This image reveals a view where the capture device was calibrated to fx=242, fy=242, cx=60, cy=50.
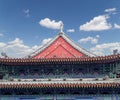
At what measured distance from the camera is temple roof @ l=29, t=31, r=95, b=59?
23016 mm

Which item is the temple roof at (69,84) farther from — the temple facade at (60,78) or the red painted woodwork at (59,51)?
the red painted woodwork at (59,51)

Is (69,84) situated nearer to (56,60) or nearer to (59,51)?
(56,60)

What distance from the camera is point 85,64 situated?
1927 centimetres

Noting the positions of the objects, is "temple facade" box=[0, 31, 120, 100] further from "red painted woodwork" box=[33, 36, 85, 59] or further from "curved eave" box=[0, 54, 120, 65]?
"red painted woodwork" box=[33, 36, 85, 59]

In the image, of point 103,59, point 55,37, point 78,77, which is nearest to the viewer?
point 103,59

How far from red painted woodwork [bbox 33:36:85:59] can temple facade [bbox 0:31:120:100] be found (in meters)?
3.49

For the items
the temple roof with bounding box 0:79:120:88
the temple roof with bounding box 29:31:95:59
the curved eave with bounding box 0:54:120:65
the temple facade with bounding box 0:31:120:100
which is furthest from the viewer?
the temple roof with bounding box 29:31:95:59

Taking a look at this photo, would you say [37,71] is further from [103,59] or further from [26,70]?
[103,59]

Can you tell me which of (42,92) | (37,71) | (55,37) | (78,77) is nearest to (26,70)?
(37,71)

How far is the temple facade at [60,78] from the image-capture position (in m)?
18.0

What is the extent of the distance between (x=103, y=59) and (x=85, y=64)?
1647 mm

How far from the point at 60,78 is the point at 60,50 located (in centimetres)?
458

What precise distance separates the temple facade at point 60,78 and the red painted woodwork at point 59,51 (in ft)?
11.4

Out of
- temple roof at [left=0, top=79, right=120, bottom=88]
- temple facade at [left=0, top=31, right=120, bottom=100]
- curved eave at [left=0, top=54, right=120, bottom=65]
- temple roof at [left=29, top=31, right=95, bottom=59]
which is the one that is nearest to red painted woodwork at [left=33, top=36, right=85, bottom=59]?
temple roof at [left=29, top=31, right=95, bottom=59]
